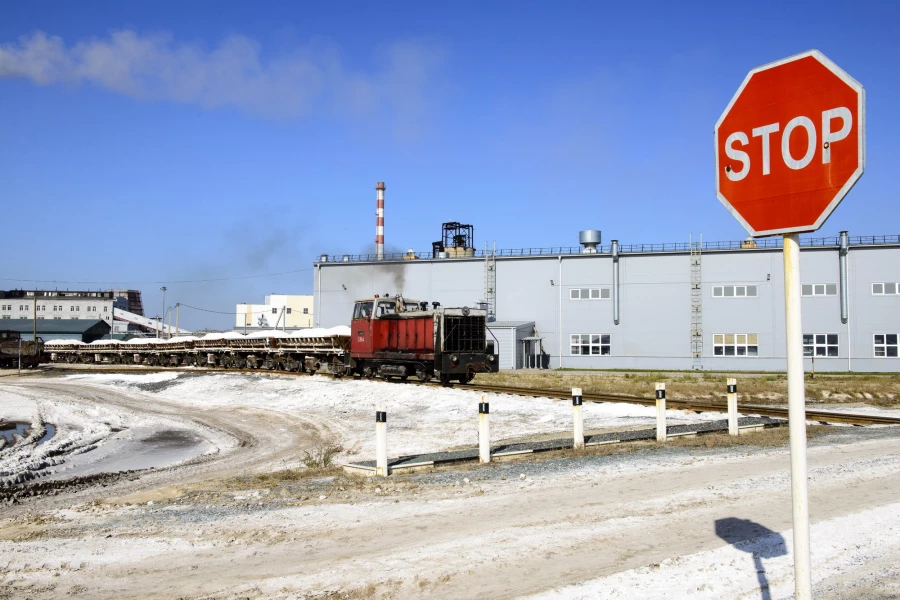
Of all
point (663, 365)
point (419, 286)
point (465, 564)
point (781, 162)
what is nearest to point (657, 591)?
point (465, 564)

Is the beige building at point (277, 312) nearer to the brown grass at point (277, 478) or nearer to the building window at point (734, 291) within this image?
the building window at point (734, 291)

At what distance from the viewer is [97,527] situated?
7.39 metres

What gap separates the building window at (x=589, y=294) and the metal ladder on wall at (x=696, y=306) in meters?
5.75

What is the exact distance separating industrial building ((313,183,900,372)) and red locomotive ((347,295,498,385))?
15.0 m

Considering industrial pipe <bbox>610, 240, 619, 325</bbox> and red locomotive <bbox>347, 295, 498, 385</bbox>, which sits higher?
industrial pipe <bbox>610, 240, 619, 325</bbox>

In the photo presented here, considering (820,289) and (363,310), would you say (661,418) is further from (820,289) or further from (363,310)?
(820,289)

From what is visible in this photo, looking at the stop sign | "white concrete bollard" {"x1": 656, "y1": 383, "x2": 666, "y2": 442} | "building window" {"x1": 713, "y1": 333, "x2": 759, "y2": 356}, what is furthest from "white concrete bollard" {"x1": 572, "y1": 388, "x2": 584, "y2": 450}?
"building window" {"x1": 713, "y1": 333, "x2": 759, "y2": 356}

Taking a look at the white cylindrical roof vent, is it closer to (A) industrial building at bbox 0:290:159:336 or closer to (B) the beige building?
(B) the beige building

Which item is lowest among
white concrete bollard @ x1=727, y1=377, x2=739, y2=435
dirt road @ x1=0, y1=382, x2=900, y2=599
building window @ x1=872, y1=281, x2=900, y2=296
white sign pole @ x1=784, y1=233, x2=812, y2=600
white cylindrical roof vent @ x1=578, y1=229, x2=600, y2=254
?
dirt road @ x1=0, y1=382, x2=900, y2=599

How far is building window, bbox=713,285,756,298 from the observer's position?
46.0 metres

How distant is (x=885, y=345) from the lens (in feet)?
143

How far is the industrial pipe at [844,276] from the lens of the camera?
145ft

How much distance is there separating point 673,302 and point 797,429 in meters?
46.5

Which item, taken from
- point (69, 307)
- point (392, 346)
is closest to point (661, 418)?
point (392, 346)
